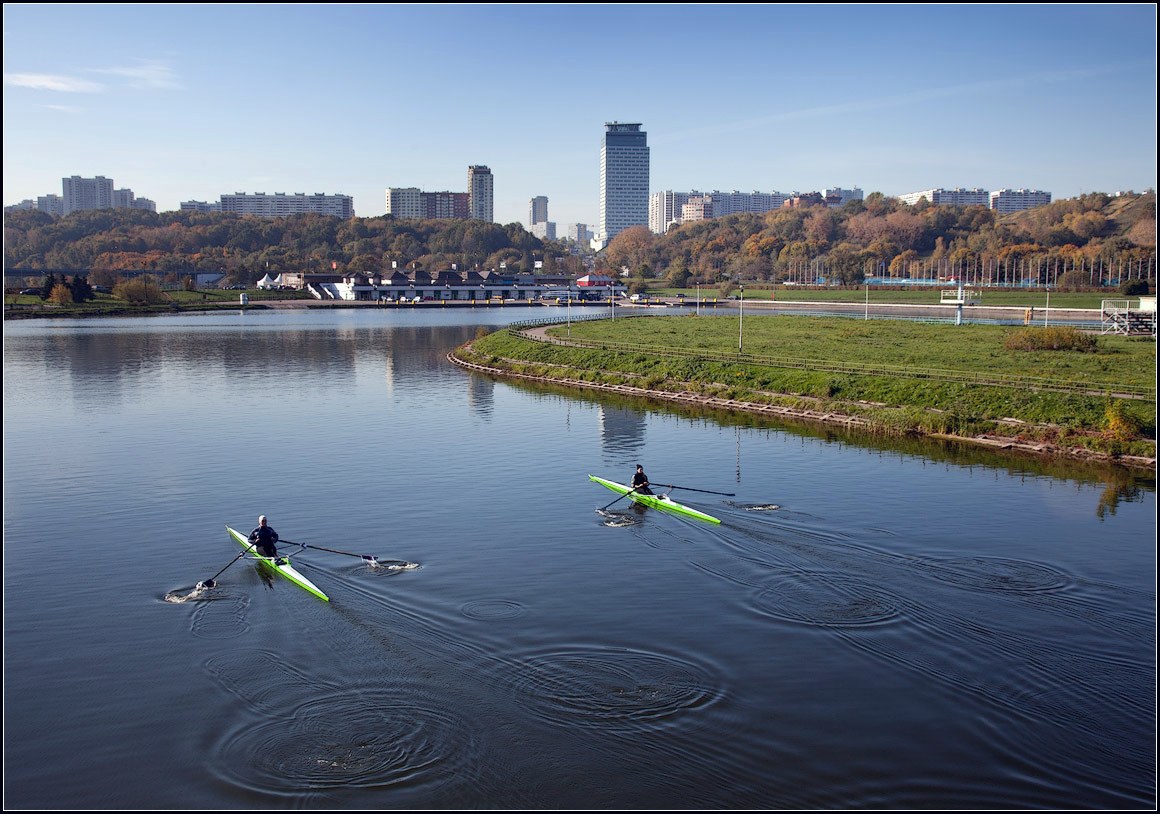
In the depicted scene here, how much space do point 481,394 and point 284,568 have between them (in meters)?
33.1

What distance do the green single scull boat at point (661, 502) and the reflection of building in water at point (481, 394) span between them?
17.7m

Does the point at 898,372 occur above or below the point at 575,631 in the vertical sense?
above

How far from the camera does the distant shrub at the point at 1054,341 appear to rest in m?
57.7

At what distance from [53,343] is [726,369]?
63.1 meters

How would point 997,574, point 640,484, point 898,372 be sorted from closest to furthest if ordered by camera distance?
point 997,574
point 640,484
point 898,372

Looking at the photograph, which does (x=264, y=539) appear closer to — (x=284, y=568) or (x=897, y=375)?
(x=284, y=568)

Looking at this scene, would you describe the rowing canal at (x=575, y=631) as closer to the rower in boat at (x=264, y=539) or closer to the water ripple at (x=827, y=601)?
the water ripple at (x=827, y=601)

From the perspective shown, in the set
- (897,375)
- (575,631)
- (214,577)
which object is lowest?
(575,631)

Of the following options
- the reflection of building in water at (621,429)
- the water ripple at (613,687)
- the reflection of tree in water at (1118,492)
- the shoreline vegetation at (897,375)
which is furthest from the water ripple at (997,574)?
the reflection of building in water at (621,429)

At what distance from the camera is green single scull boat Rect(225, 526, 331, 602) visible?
2205 cm

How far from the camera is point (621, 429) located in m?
44.3

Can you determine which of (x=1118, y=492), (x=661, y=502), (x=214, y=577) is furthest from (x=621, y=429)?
(x=214, y=577)

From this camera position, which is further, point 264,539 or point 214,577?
point 264,539

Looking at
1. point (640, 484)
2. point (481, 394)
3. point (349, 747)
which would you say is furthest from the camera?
point (481, 394)
